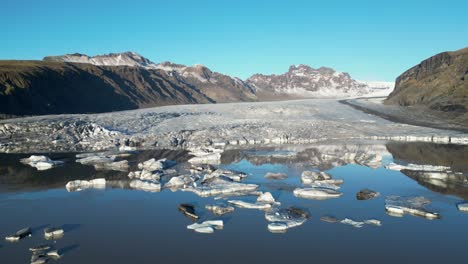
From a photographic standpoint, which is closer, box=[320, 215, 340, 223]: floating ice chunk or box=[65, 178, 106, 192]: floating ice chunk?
box=[320, 215, 340, 223]: floating ice chunk

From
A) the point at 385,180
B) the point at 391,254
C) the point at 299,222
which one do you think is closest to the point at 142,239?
the point at 299,222

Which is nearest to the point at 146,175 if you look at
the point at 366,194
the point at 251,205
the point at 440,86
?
the point at 251,205

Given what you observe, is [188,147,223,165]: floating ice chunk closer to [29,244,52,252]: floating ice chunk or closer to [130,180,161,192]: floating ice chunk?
[130,180,161,192]: floating ice chunk

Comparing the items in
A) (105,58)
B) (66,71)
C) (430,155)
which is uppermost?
(105,58)

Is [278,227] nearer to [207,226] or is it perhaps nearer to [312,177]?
[207,226]

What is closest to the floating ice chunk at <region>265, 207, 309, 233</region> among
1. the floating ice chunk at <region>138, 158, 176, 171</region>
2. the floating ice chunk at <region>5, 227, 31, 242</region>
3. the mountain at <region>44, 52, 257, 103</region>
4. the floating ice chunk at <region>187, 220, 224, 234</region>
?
the floating ice chunk at <region>187, 220, 224, 234</region>

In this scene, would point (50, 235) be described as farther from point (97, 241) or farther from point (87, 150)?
point (87, 150)

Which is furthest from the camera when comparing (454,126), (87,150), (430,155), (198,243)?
(454,126)
